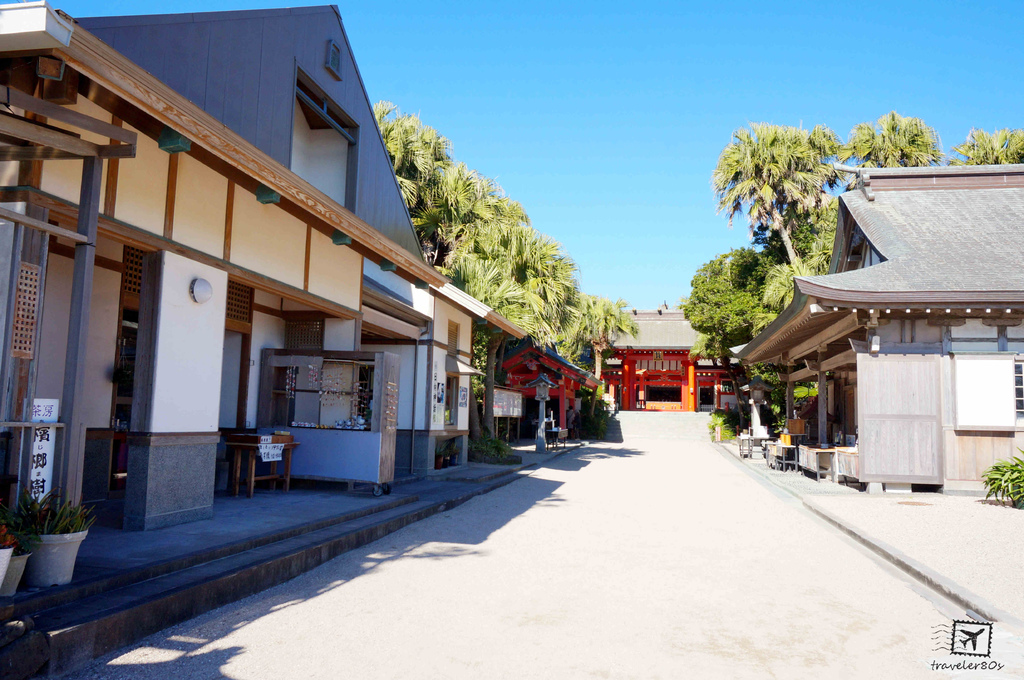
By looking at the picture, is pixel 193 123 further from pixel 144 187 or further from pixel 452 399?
pixel 452 399

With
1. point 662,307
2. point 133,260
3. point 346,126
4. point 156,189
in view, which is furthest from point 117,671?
point 662,307

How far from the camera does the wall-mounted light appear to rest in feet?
23.5

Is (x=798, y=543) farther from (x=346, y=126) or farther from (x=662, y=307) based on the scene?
(x=662, y=307)

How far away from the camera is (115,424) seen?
872 cm

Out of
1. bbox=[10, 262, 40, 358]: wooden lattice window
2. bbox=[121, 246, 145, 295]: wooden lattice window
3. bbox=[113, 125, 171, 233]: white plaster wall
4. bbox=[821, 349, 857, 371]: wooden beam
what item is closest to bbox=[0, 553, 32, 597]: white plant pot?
bbox=[10, 262, 40, 358]: wooden lattice window

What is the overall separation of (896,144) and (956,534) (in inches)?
1016

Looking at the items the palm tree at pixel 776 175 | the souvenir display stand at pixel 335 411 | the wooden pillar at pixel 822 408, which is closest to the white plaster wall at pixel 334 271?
the souvenir display stand at pixel 335 411

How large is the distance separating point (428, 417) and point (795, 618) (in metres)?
9.81

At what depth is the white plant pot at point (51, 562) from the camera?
4418 mm

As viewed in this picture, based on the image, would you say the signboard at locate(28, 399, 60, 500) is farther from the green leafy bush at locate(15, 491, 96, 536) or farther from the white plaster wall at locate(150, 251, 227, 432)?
the white plaster wall at locate(150, 251, 227, 432)

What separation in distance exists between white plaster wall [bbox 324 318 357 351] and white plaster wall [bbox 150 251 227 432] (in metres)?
3.54

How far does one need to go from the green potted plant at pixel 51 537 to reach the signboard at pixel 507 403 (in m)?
17.5

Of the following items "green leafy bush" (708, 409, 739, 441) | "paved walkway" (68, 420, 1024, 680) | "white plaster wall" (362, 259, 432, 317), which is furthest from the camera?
"green leafy bush" (708, 409, 739, 441)

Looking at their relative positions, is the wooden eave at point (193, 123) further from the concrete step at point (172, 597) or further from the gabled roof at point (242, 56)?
the concrete step at point (172, 597)
